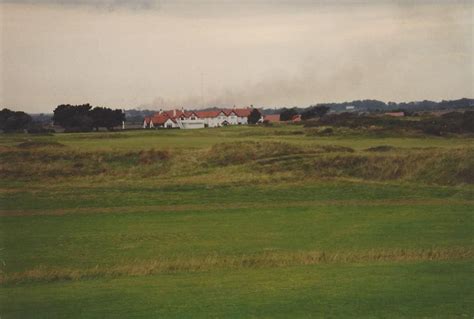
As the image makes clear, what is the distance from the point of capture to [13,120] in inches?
814

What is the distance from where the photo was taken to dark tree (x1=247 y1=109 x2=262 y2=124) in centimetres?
2902

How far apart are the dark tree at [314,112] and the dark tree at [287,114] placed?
1.80ft

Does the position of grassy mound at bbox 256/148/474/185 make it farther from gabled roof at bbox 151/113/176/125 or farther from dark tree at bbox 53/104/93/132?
dark tree at bbox 53/104/93/132

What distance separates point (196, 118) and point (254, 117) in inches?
115

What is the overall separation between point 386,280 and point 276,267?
2521mm

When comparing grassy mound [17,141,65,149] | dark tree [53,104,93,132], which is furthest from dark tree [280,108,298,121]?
grassy mound [17,141,65,149]

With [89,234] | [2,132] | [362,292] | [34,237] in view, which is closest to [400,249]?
[362,292]

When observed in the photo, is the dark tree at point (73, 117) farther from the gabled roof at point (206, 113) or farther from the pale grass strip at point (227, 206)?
the gabled roof at point (206, 113)

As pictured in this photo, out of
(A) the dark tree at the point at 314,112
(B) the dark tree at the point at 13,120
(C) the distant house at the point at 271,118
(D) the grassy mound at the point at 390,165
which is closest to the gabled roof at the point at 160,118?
(C) the distant house at the point at 271,118

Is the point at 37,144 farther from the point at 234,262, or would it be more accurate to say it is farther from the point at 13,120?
the point at 234,262

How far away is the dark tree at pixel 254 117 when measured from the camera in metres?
29.0

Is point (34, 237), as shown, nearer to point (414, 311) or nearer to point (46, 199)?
point (46, 199)

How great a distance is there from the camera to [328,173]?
27719mm

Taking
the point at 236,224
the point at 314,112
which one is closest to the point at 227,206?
the point at 236,224
